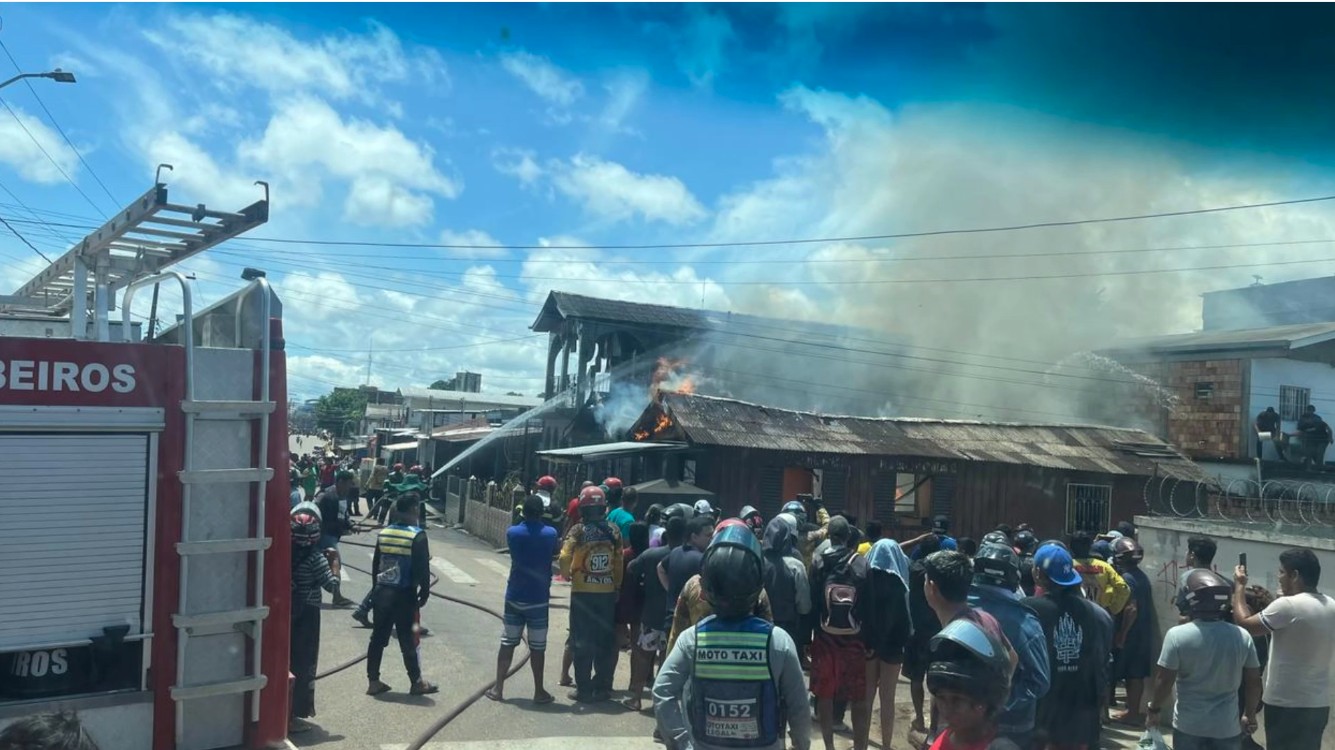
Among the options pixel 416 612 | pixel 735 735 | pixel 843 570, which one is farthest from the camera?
pixel 416 612

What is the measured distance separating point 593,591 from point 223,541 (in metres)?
4.21

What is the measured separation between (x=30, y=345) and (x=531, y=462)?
24552 mm

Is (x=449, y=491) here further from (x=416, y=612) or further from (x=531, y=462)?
(x=416, y=612)

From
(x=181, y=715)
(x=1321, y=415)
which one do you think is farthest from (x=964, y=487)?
(x=181, y=715)

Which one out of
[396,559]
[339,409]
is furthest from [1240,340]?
[339,409]

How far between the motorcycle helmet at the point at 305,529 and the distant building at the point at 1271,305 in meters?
45.7

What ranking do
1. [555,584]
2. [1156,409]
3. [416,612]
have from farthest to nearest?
[1156,409] → [555,584] → [416,612]

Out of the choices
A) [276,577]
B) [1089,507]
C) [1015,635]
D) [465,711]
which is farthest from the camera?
[1089,507]

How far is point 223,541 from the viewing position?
4.06 meters

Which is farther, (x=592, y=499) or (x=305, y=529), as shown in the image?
(x=592, y=499)

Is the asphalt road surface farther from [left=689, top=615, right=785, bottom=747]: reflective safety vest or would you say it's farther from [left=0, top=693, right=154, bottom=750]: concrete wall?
[left=689, top=615, right=785, bottom=747]: reflective safety vest

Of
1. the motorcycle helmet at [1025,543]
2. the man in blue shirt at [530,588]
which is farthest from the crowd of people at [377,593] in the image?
the motorcycle helmet at [1025,543]

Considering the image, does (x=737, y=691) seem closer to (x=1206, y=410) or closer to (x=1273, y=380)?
(x=1273, y=380)

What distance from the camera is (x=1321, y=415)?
93.1 ft
